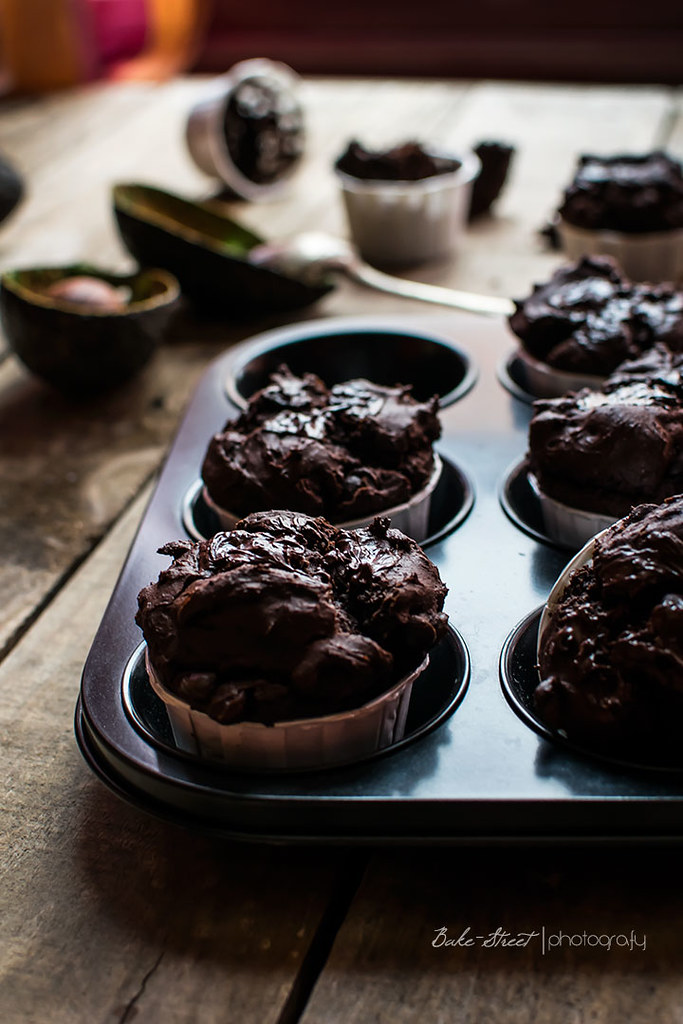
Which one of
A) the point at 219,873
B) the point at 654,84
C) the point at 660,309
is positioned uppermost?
the point at 660,309

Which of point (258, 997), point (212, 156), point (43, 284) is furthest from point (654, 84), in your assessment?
point (258, 997)

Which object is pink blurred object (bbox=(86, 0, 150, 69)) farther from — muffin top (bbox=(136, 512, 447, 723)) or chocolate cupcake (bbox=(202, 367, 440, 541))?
muffin top (bbox=(136, 512, 447, 723))

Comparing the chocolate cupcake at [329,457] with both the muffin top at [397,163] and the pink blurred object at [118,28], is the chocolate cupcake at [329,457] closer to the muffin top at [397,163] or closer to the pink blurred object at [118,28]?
the muffin top at [397,163]

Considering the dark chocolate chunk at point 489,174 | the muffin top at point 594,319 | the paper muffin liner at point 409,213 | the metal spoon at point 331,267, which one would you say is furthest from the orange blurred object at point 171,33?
the muffin top at point 594,319

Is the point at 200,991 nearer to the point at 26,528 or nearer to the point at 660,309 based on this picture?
the point at 26,528

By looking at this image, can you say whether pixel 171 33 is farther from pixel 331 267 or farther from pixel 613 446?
pixel 613 446

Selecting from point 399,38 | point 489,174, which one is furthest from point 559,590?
point 399,38
